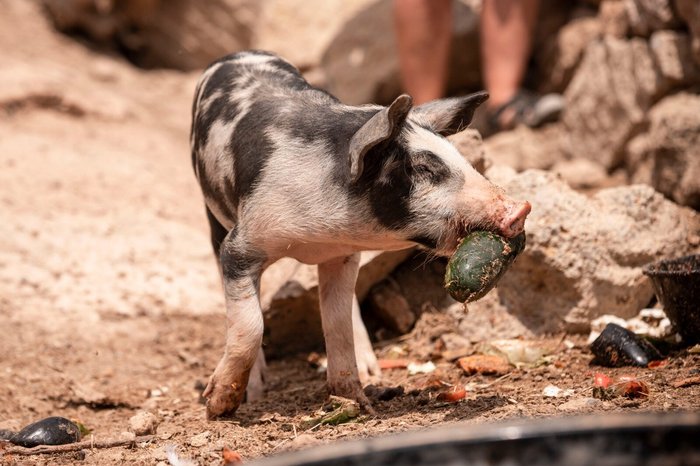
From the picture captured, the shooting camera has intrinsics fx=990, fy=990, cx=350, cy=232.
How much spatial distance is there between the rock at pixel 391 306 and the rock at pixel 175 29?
6108mm

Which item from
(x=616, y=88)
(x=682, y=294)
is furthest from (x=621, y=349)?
(x=616, y=88)

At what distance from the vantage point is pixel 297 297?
5.54m

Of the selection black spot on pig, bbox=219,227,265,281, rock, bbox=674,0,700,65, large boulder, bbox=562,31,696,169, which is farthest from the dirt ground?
large boulder, bbox=562,31,696,169

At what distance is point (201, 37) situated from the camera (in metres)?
11.6

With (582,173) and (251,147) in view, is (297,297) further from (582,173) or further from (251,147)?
(582,173)

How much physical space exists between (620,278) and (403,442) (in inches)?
140

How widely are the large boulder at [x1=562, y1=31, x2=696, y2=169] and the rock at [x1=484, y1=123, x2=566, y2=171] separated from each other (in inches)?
4.7

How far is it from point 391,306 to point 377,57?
435cm

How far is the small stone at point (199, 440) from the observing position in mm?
4082

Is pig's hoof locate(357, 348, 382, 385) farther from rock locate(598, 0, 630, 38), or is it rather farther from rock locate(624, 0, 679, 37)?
rock locate(598, 0, 630, 38)

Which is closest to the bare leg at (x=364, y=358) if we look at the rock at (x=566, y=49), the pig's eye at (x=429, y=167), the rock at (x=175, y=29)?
the pig's eye at (x=429, y=167)

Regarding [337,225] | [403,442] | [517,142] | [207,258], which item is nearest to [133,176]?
[207,258]

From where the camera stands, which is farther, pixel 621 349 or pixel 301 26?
pixel 301 26

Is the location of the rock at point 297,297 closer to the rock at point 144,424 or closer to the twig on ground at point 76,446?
the rock at point 144,424
